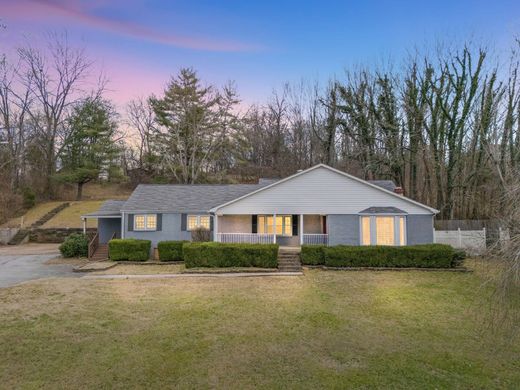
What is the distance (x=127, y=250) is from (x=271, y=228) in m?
8.63

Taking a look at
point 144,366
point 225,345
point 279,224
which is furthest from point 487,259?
point 279,224

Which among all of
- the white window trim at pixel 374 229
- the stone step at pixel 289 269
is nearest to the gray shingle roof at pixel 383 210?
the white window trim at pixel 374 229

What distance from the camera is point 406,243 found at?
17.4 m

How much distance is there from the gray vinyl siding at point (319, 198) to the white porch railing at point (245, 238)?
1.36 m

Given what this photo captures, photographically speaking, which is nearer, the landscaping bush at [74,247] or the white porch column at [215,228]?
the white porch column at [215,228]

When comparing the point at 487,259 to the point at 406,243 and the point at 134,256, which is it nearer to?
the point at 406,243

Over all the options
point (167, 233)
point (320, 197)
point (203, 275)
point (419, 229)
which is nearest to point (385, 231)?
point (419, 229)

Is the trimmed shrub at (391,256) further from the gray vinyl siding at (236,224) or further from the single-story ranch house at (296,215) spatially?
the gray vinyl siding at (236,224)

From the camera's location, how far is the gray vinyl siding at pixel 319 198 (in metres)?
17.8

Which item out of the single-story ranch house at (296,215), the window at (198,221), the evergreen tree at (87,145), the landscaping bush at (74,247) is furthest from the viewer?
the evergreen tree at (87,145)

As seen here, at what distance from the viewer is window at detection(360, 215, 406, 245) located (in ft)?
57.5

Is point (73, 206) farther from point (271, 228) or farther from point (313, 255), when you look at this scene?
point (313, 255)

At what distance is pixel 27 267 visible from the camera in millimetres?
A: 16484

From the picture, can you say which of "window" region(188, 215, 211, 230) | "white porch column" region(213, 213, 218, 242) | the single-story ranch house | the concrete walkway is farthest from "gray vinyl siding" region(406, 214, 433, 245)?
"window" region(188, 215, 211, 230)
